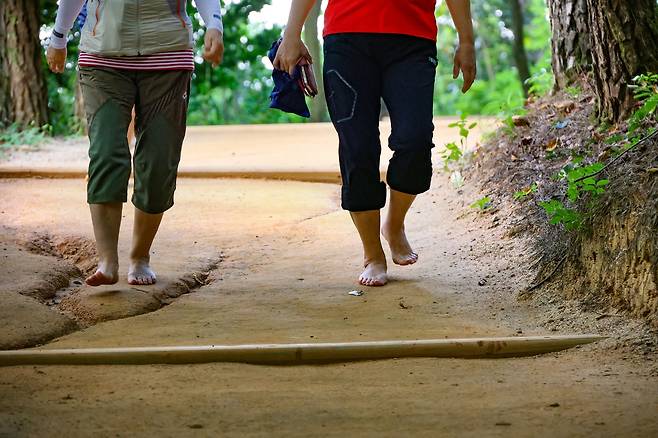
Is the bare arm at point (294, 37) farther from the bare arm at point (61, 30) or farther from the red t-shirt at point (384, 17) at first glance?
the bare arm at point (61, 30)

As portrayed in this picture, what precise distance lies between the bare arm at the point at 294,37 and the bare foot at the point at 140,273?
1137 millimetres

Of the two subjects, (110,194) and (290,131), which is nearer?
(110,194)

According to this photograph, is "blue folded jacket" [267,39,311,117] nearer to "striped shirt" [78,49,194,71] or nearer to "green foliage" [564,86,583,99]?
"striped shirt" [78,49,194,71]

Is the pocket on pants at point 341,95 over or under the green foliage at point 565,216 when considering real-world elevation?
over

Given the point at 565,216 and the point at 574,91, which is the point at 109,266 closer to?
the point at 565,216

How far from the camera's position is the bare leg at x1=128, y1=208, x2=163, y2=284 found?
4.80m

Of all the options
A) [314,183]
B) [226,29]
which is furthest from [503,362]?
[226,29]

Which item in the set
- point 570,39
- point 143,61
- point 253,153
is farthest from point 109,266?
point 253,153

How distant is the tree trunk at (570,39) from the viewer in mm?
6879

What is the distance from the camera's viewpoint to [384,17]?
15.0ft

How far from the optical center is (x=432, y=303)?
177 inches

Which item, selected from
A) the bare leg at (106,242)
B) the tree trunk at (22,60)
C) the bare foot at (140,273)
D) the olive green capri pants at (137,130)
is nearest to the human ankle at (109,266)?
the bare leg at (106,242)

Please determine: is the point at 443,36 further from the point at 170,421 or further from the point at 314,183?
the point at 170,421

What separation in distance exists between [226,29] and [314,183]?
8941mm
